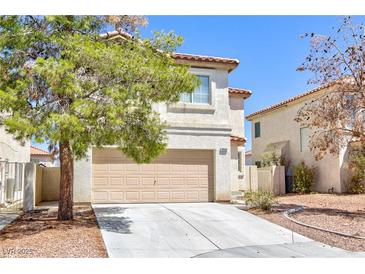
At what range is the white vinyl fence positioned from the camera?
76.2ft

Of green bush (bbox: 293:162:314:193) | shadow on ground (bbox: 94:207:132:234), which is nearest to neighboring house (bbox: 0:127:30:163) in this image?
shadow on ground (bbox: 94:207:132:234)

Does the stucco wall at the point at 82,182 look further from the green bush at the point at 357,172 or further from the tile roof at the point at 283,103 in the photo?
the green bush at the point at 357,172

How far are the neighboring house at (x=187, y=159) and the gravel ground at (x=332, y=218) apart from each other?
3345 millimetres

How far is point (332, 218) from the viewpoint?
14125 mm

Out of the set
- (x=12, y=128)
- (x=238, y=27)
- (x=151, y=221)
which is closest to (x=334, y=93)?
(x=238, y=27)

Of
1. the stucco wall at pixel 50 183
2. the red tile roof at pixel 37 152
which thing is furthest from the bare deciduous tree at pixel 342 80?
the red tile roof at pixel 37 152

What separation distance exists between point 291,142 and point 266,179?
442 cm

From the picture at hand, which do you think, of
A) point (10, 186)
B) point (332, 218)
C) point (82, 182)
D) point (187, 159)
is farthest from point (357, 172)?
point (10, 186)

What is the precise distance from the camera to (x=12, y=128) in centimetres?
948

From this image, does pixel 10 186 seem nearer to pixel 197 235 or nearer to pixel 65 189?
pixel 65 189

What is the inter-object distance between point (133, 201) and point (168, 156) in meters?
2.52
